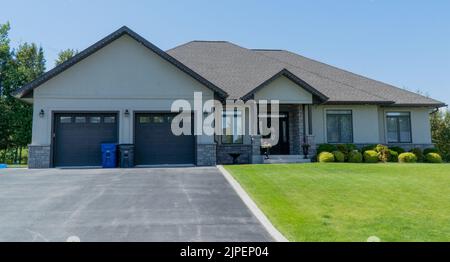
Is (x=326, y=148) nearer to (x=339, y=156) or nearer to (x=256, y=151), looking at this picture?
(x=339, y=156)

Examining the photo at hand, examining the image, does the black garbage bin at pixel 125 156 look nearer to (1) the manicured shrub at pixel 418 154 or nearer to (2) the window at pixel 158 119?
(2) the window at pixel 158 119

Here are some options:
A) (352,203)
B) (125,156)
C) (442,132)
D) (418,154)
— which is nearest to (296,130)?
(418,154)

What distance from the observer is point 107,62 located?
16.0m

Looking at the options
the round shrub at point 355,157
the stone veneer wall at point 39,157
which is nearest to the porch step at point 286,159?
the round shrub at point 355,157

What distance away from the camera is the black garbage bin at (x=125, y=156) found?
599 inches

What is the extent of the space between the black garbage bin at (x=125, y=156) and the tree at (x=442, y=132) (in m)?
29.8

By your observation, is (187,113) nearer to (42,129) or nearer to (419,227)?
(42,129)

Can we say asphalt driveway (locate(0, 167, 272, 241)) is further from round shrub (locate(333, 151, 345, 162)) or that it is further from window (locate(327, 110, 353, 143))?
window (locate(327, 110, 353, 143))

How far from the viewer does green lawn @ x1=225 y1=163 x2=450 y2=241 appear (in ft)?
18.7

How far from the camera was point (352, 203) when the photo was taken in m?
7.83

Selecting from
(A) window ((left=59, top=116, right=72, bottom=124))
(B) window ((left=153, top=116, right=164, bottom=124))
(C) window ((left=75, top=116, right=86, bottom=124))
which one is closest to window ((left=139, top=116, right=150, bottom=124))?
(B) window ((left=153, top=116, right=164, bottom=124))

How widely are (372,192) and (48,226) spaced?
807 centimetres
